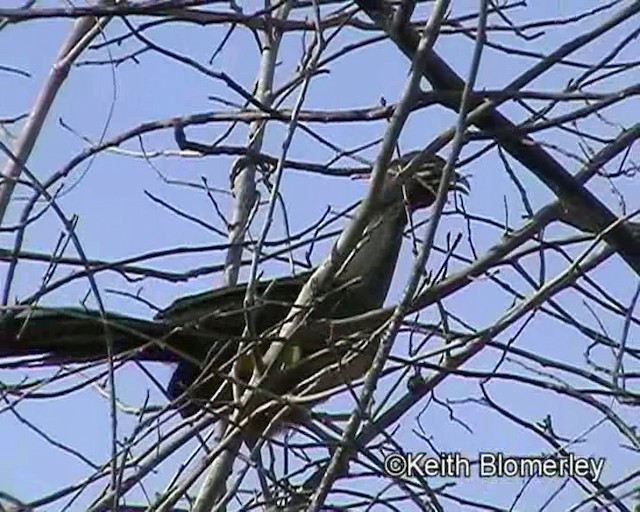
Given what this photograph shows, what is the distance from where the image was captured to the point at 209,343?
2.93 metres

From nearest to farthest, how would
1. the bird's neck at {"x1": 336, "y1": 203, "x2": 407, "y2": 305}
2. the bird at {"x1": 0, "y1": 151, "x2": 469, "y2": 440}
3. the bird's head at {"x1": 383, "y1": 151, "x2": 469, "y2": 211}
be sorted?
the bird at {"x1": 0, "y1": 151, "x2": 469, "y2": 440}
the bird's head at {"x1": 383, "y1": 151, "x2": 469, "y2": 211}
the bird's neck at {"x1": 336, "y1": 203, "x2": 407, "y2": 305}

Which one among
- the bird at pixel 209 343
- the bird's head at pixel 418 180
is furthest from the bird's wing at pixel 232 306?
the bird's head at pixel 418 180

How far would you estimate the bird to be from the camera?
8.82 feet

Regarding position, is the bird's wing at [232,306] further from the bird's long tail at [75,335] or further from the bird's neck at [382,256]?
the bird's neck at [382,256]

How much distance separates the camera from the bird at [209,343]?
2.69m

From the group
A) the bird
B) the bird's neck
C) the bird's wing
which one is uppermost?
the bird's neck

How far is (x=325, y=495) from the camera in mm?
2174

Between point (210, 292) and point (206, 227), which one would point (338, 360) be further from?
point (206, 227)

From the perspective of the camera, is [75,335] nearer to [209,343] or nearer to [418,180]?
[209,343]

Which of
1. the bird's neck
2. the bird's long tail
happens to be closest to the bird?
the bird's long tail

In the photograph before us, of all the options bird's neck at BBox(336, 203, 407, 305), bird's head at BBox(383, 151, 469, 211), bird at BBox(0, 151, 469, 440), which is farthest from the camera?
bird's neck at BBox(336, 203, 407, 305)

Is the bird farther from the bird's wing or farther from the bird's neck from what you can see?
the bird's neck

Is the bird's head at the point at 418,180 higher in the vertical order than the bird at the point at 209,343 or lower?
higher

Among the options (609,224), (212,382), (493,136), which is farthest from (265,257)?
(609,224)
